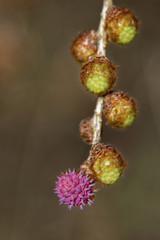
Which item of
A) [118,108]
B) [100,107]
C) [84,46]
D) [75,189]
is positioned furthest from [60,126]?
[75,189]

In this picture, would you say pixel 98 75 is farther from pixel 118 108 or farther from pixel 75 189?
pixel 75 189

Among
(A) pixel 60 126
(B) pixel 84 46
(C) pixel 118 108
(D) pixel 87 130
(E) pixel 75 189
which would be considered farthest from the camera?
(A) pixel 60 126

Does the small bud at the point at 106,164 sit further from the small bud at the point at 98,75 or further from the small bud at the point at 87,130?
the small bud at the point at 98,75

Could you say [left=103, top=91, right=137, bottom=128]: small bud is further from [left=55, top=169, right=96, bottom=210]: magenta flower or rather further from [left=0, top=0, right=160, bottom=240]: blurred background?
[left=0, top=0, right=160, bottom=240]: blurred background

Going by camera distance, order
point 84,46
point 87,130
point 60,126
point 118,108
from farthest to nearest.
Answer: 1. point 60,126
2. point 84,46
3. point 87,130
4. point 118,108

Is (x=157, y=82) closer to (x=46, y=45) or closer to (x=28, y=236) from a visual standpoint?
(x=46, y=45)

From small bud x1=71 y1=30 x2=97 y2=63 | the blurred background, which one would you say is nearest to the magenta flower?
small bud x1=71 y1=30 x2=97 y2=63

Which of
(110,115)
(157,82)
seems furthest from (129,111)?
(157,82)
